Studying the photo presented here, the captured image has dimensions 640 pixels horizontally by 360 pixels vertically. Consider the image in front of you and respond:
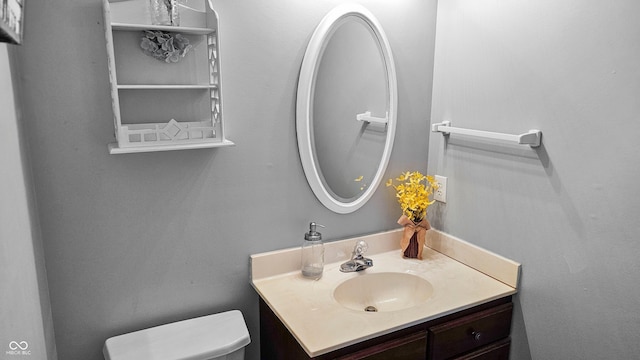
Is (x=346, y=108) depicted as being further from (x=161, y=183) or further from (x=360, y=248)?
(x=161, y=183)

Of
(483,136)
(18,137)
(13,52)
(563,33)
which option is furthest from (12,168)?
(563,33)

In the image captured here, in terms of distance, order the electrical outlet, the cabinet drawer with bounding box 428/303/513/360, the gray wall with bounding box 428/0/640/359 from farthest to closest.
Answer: the electrical outlet → the cabinet drawer with bounding box 428/303/513/360 → the gray wall with bounding box 428/0/640/359

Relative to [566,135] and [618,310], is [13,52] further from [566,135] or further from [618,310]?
[618,310]

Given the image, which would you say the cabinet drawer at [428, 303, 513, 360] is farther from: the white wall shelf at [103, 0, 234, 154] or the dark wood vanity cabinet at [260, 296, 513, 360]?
the white wall shelf at [103, 0, 234, 154]

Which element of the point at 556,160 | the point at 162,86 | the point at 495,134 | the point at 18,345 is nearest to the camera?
the point at 18,345

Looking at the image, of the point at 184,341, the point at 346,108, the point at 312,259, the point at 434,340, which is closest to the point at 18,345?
the point at 184,341

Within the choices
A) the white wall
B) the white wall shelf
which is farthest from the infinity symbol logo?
the white wall shelf

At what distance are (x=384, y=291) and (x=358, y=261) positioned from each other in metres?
0.15

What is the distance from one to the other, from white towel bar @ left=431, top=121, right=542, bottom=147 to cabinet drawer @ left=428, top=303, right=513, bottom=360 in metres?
0.58

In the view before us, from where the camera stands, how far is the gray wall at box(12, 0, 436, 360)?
1.27 m

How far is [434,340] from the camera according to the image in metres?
1.42

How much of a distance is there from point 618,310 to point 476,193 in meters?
0.59

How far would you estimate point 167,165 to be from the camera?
144 cm

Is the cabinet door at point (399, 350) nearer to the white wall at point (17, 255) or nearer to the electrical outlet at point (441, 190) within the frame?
the electrical outlet at point (441, 190)
